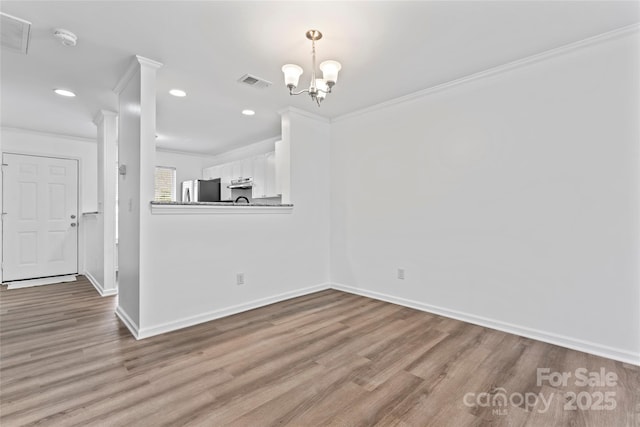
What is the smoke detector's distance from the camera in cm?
221

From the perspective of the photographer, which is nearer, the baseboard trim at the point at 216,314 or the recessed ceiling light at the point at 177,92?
the baseboard trim at the point at 216,314

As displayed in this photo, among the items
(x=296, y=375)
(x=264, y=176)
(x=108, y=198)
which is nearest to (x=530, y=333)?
(x=296, y=375)

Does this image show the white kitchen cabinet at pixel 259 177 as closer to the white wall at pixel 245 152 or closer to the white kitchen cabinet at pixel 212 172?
the white wall at pixel 245 152

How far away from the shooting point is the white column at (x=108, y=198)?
4055 millimetres

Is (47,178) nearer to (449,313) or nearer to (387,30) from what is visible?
(387,30)

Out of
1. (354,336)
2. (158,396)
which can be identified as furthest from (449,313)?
(158,396)

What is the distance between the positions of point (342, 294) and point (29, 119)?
5.04m

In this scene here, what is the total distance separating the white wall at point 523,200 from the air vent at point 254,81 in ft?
4.59

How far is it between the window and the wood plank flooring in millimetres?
3802

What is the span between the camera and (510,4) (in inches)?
78.5

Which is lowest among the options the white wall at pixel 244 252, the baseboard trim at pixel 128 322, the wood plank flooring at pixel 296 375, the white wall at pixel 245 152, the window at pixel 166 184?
the wood plank flooring at pixel 296 375

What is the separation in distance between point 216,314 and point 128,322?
31.3 inches

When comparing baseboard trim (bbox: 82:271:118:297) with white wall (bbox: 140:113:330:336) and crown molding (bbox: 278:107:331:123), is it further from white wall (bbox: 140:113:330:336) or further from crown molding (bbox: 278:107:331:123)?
crown molding (bbox: 278:107:331:123)

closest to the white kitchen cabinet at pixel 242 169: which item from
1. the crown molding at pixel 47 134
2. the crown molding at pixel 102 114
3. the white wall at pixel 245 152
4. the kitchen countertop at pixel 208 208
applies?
the white wall at pixel 245 152
